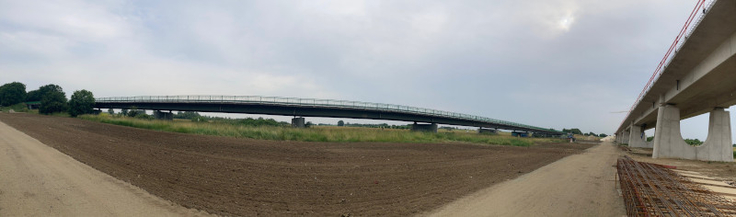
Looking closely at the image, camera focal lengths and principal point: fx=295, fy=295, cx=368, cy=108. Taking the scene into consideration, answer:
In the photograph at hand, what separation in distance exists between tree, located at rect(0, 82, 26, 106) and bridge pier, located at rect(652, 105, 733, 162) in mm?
154704

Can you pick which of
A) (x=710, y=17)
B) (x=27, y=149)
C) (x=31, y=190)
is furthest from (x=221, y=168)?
(x=710, y=17)

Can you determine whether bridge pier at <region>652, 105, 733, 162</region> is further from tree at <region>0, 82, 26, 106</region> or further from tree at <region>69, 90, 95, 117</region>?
tree at <region>0, 82, 26, 106</region>

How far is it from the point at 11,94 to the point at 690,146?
516 feet

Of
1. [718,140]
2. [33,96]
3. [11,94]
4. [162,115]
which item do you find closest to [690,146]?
[718,140]

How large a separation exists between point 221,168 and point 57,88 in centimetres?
14379

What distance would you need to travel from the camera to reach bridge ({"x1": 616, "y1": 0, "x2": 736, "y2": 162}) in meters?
10.7

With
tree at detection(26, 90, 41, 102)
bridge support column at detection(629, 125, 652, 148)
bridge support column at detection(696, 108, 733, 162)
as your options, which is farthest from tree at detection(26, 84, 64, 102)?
bridge support column at detection(629, 125, 652, 148)

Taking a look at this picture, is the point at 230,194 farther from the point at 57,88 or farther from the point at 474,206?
the point at 57,88

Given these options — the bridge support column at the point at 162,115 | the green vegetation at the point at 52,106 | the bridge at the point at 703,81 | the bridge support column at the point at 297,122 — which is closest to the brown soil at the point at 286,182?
the bridge at the point at 703,81

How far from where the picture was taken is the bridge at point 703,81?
10.7 metres

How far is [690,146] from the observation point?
22016 mm

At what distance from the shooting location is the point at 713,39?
11797 mm

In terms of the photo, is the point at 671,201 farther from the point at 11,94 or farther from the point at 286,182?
the point at 11,94

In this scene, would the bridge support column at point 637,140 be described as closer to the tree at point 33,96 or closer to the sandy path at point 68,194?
the sandy path at point 68,194
